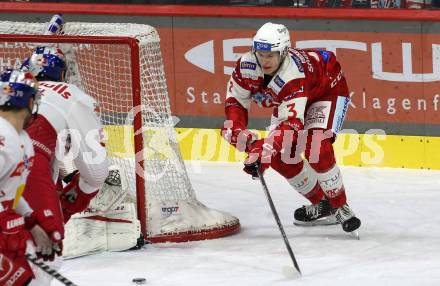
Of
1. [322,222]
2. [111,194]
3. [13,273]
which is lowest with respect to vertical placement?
[322,222]

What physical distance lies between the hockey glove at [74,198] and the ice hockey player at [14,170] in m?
0.89

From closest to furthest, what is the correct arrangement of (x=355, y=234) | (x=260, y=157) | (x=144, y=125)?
(x=260, y=157) → (x=355, y=234) → (x=144, y=125)

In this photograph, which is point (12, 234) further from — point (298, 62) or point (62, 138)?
point (298, 62)

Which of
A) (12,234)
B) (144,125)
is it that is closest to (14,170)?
(12,234)

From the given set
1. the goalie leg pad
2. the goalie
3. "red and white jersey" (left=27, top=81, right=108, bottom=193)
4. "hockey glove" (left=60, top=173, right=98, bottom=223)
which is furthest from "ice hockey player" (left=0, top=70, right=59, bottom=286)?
the goalie leg pad

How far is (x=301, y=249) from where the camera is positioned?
7062 millimetres

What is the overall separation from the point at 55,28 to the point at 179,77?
1.76 meters

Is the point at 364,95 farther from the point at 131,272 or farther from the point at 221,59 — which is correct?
the point at 131,272

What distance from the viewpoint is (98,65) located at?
8250 mm

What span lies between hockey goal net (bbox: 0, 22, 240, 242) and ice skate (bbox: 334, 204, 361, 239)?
61 cm

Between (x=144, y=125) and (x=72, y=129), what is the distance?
1.90 m

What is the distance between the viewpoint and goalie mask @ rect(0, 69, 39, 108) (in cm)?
479

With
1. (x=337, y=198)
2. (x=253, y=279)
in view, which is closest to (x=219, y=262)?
(x=253, y=279)

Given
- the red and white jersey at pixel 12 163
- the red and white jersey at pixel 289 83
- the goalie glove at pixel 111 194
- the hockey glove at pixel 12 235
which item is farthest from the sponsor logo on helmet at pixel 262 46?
the hockey glove at pixel 12 235
